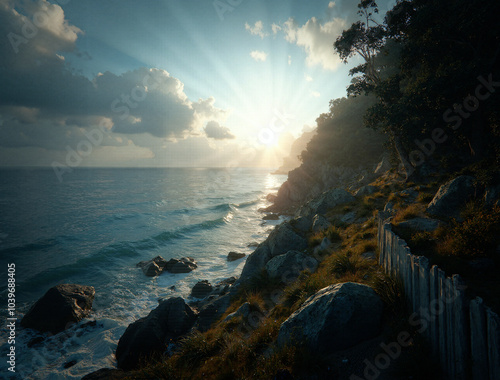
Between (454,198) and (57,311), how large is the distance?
80.3ft

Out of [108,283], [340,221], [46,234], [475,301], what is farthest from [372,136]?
[46,234]

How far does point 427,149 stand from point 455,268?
17965 mm

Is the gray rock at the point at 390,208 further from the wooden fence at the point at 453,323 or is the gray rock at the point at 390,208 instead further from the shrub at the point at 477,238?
the wooden fence at the point at 453,323

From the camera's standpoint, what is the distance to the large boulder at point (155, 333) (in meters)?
10.0

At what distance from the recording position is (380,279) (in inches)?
250

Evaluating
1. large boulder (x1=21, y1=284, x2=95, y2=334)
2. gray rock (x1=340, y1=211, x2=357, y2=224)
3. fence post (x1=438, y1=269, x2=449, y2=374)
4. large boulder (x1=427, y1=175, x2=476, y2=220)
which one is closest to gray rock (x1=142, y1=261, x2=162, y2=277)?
A: large boulder (x1=21, y1=284, x2=95, y2=334)

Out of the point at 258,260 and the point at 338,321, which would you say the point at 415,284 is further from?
the point at 258,260

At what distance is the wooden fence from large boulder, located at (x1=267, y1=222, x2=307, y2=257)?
31.5ft

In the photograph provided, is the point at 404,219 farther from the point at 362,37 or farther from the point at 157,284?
the point at 157,284

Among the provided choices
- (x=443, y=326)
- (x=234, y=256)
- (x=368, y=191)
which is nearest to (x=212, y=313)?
(x=443, y=326)

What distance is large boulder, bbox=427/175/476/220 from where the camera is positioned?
10547 millimetres

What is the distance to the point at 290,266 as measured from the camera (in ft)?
38.1

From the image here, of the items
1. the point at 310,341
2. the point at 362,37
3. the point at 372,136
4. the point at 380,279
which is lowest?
the point at 310,341

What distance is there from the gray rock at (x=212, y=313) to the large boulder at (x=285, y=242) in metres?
4.63
